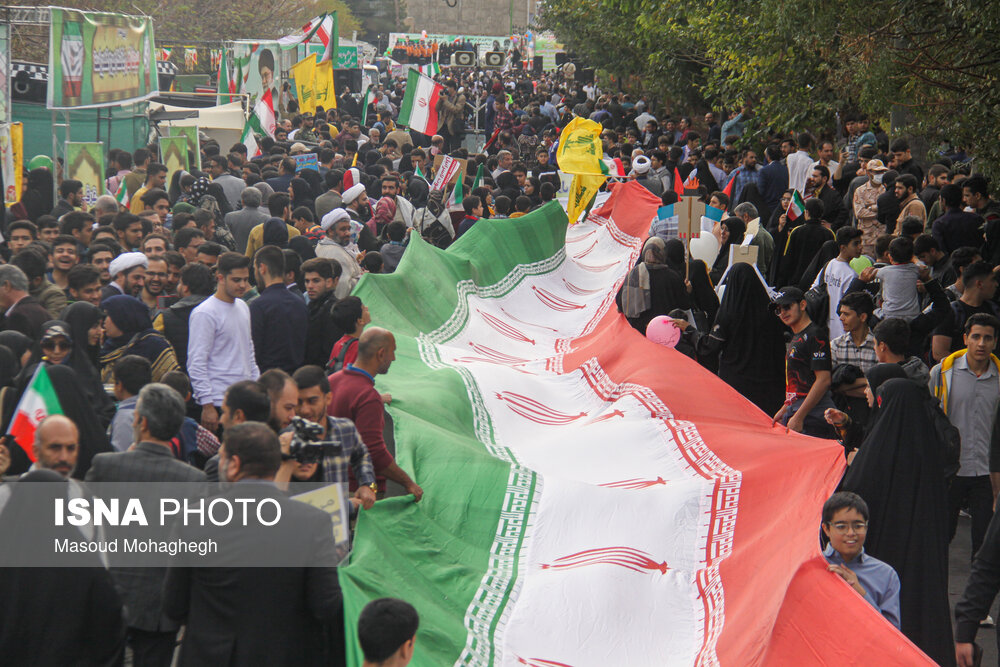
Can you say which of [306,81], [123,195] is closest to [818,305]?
[123,195]

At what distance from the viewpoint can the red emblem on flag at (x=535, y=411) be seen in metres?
8.52

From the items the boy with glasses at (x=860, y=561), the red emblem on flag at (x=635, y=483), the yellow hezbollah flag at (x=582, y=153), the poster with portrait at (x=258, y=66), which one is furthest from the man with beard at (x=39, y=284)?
the poster with portrait at (x=258, y=66)

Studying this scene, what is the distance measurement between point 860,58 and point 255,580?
9.02m

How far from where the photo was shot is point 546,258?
511 inches

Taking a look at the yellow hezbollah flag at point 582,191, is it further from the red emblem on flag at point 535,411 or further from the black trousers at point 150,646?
the black trousers at point 150,646

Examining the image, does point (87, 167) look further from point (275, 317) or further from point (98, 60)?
point (275, 317)

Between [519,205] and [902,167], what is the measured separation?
16.5 feet

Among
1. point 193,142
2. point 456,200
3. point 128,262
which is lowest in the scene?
point 456,200

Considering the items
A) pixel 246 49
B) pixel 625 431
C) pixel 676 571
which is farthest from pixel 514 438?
pixel 246 49

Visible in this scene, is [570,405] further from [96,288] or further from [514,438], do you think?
[96,288]

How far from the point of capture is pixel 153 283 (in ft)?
25.7

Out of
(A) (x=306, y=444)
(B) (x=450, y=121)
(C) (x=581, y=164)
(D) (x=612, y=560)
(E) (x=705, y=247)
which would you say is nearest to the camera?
(A) (x=306, y=444)

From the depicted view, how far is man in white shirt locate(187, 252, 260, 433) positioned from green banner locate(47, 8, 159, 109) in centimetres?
818

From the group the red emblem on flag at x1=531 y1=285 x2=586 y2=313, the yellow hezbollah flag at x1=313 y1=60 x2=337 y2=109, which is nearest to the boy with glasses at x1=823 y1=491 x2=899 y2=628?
the red emblem on flag at x1=531 y1=285 x2=586 y2=313
